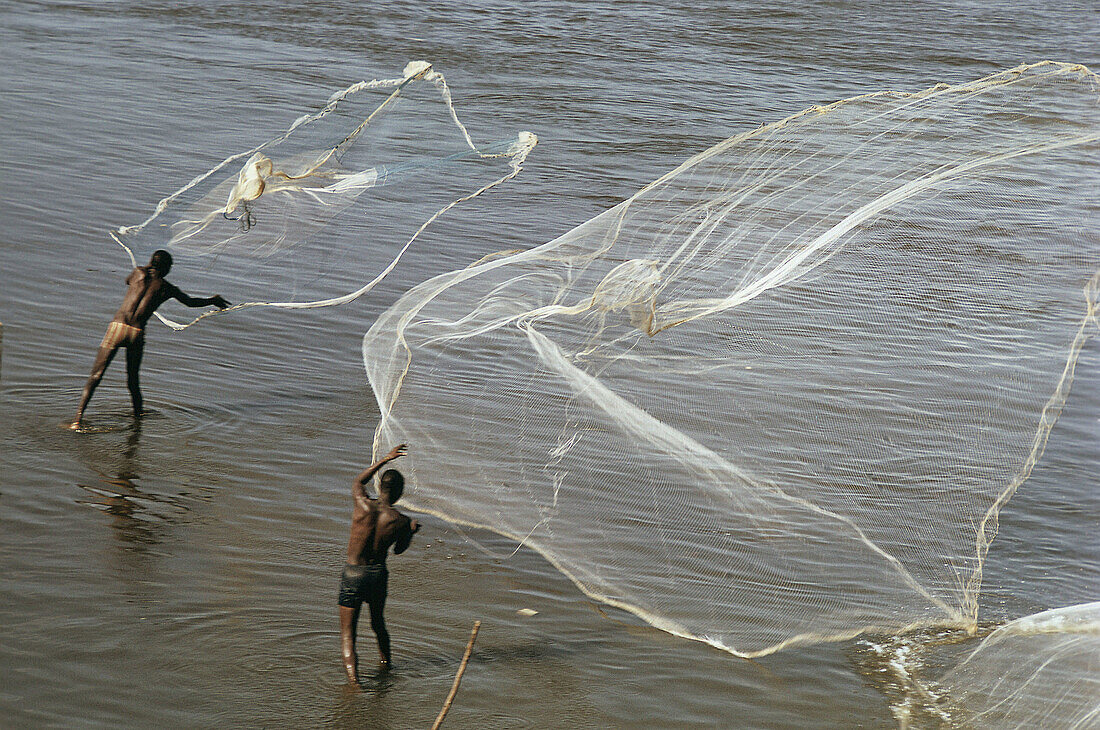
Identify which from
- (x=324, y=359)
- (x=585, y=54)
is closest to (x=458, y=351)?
(x=324, y=359)

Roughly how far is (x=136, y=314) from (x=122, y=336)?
0.18m

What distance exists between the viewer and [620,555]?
6125 mm

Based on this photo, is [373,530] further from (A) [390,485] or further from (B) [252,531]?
(B) [252,531]

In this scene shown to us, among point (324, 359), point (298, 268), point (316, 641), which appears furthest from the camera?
point (324, 359)

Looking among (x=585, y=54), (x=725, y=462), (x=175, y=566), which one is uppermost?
(x=585, y=54)

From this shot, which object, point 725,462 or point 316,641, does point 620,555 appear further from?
point 316,641

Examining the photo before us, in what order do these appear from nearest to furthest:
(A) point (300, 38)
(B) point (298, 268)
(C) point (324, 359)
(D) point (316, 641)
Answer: (D) point (316, 641) → (B) point (298, 268) → (C) point (324, 359) → (A) point (300, 38)

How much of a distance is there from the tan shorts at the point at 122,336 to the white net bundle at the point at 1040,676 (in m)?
5.62

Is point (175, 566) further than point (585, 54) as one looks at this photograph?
No

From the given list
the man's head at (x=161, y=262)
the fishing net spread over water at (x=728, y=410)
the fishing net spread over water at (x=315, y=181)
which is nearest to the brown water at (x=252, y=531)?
the fishing net spread over water at (x=728, y=410)

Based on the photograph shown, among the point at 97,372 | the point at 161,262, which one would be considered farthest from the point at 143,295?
the point at 97,372

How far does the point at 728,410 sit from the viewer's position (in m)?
6.36

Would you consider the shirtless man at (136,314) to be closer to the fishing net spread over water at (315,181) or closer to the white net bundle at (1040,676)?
the fishing net spread over water at (315,181)

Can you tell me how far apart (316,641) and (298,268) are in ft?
10.6
